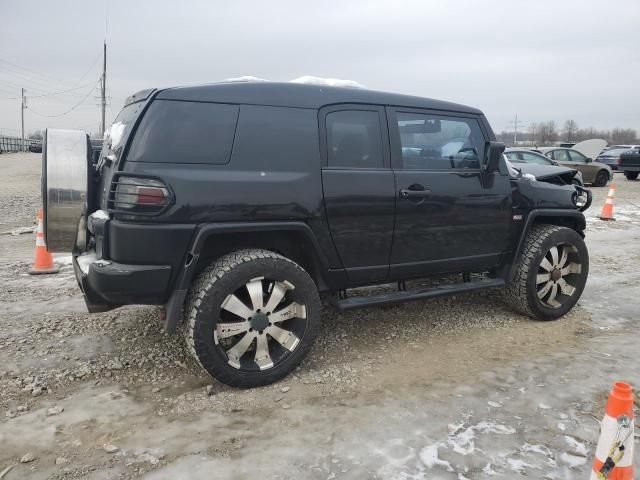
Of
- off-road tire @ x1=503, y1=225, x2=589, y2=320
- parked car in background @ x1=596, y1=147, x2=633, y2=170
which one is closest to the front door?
off-road tire @ x1=503, y1=225, x2=589, y2=320

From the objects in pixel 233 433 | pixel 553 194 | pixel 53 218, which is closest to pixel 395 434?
pixel 233 433

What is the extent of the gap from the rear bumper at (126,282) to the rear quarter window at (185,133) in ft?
2.18

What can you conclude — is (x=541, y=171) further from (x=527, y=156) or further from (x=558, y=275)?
(x=527, y=156)

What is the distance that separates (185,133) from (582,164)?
20078mm

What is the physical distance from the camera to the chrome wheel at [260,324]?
3.33 metres

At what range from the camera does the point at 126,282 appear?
3.12m

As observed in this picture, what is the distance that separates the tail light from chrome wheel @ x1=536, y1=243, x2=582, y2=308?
3.41m

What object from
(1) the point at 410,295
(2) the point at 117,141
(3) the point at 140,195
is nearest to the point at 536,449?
(1) the point at 410,295

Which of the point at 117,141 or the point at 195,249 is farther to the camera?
the point at 117,141

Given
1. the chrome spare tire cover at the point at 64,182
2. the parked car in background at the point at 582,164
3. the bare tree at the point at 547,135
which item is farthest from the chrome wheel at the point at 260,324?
the bare tree at the point at 547,135

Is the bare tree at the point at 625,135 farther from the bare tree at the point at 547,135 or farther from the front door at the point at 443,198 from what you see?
the front door at the point at 443,198

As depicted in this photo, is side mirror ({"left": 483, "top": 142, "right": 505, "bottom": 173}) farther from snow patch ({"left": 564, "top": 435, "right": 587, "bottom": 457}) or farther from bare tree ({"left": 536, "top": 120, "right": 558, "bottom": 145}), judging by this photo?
bare tree ({"left": 536, "top": 120, "right": 558, "bottom": 145})

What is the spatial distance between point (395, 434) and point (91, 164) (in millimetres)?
2664

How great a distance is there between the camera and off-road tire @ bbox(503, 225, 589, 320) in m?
4.64
